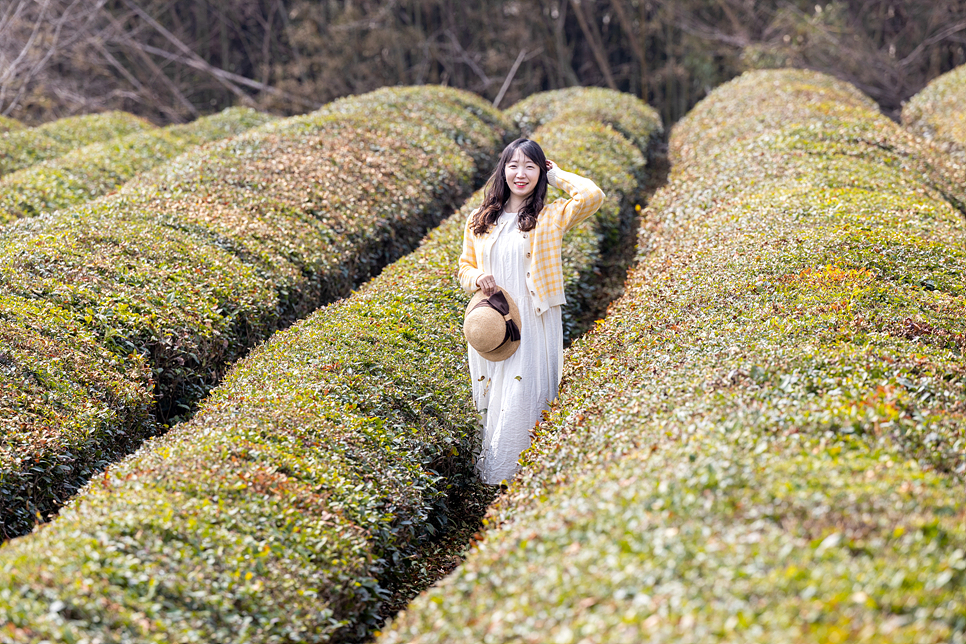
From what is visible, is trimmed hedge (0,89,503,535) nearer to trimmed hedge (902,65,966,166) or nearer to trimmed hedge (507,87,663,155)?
trimmed hedge (507,87,663,155)

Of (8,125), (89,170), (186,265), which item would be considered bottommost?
(8,125)

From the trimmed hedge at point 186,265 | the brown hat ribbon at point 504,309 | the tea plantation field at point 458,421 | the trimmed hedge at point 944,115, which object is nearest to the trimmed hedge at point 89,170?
the tea plantation field at point 458,421

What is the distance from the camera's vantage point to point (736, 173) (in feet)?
35.1

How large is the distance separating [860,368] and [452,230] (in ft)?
19.9

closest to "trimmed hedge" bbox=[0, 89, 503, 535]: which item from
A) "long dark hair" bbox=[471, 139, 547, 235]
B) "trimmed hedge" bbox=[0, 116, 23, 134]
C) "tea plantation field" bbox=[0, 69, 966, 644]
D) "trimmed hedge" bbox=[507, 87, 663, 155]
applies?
"tea plantation field" bbox=[0, 69, 966, 644]

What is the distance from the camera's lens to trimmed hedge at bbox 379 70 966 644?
2.81 m

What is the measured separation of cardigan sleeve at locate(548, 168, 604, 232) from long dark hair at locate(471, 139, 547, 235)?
131 mm

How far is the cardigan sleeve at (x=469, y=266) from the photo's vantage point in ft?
19.1

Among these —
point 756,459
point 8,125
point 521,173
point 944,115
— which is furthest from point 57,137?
point 944,115

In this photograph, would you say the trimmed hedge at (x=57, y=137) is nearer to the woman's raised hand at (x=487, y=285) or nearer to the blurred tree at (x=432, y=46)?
the blurred tree at (x=432, y=46)

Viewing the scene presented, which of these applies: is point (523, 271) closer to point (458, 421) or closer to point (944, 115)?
point (458, 421)

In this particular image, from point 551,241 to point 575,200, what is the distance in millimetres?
319

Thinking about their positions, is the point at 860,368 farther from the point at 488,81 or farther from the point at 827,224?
the point at 488,81

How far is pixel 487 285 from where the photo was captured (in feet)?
18.6
